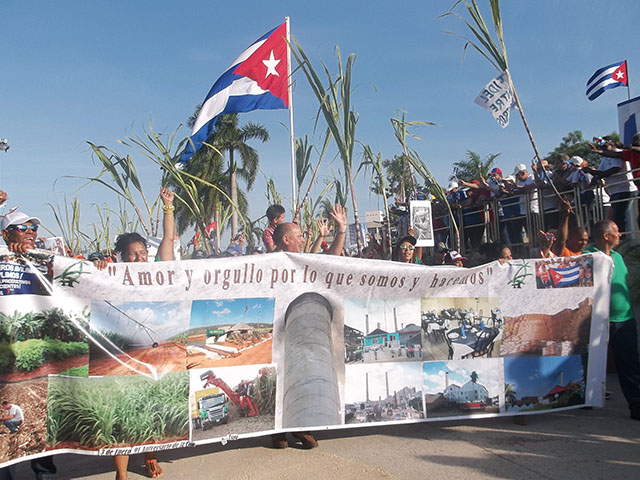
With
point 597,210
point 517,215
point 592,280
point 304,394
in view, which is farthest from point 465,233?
point 304,394

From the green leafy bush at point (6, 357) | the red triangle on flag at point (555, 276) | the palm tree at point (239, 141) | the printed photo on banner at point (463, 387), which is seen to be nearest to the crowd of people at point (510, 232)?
the red triangle on flag at point (555, 276)

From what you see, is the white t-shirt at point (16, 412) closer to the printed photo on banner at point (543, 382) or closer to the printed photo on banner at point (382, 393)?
the printed photo on banner at point (382, 393)

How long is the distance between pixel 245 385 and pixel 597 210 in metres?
5.96

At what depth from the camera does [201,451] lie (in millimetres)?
4164

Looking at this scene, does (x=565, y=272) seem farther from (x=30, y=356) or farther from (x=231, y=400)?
(x=30, y=356)

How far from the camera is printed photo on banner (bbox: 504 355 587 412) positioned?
4.46 m

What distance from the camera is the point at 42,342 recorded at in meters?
3.47

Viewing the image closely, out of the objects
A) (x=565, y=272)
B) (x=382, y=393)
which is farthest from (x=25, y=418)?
(x=565, y=272)

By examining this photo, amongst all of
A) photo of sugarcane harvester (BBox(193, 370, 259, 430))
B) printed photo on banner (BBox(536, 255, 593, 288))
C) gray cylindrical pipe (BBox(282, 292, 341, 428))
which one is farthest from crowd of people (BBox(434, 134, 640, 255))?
photo of sugarcane harvester (BBox(193, 370, 259, 430))

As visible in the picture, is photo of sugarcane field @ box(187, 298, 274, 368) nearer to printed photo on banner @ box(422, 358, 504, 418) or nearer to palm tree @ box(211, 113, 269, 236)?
printed photo on banner @ box(422, 358, 504, 418)

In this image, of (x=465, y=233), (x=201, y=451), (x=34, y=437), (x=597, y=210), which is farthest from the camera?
(x=465, y=233)

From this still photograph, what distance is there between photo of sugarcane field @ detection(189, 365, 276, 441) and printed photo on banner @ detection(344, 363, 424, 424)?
0.60 m

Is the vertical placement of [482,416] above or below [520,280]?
below

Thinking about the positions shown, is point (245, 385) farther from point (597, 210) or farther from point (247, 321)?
point (597, 210)
